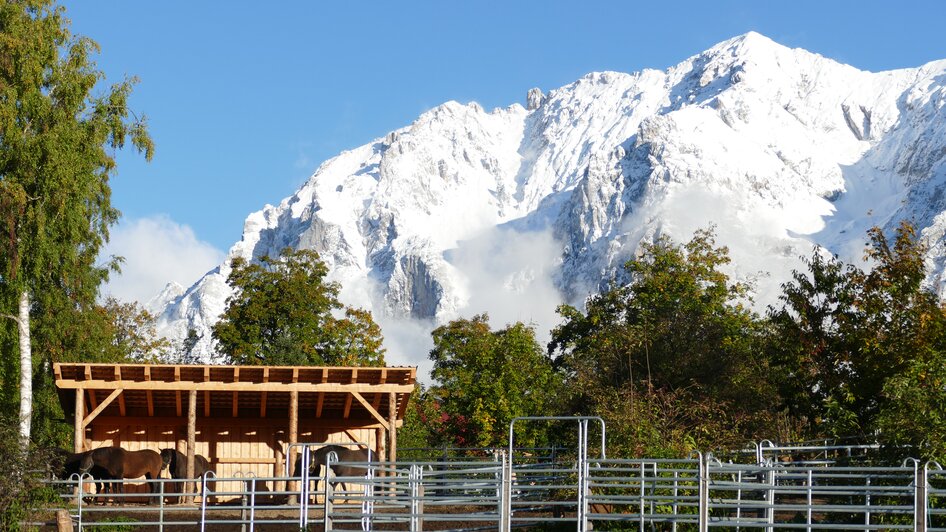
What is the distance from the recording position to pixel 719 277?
4528 centimetres

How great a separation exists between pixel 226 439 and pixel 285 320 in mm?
21789

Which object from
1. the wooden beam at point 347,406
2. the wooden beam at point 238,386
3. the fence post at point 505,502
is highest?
the wooden beam at point 238,386

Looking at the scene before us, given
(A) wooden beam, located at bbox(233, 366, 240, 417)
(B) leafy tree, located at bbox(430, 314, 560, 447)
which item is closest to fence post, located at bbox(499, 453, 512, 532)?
(A) wooden beam, located at bbox(233, 366, 240, 417)

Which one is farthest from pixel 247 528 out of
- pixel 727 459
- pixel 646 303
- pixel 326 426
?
pixel 646 303

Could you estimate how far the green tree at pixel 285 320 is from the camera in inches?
1965

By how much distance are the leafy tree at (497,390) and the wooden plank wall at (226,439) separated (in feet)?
51.1

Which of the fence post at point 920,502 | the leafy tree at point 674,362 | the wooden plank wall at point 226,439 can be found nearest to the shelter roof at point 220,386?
the wooden plank wall at point 226,439

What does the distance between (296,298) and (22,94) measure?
80.4 ft

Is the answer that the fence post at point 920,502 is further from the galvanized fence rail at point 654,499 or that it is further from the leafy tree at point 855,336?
the leafy tree at point 855,336

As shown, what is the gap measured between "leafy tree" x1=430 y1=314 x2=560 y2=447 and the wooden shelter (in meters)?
15.9

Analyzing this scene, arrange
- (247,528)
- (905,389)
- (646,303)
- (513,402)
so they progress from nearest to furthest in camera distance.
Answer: (905,389) → (247,528) → (646,303) → (513,402)

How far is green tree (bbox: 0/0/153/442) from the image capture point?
26.7 metres

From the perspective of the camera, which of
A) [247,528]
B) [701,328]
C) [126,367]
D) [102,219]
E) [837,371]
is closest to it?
[247,528]

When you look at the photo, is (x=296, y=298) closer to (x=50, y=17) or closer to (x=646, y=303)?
(x=646, y=303)
